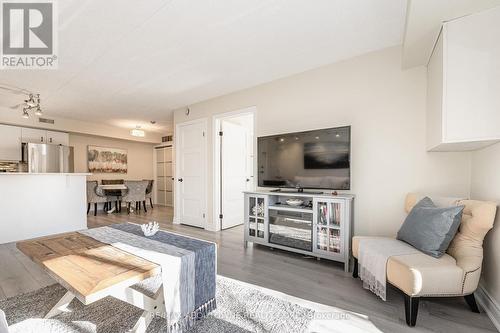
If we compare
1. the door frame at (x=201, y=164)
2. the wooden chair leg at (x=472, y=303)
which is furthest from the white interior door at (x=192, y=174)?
the wooden chair leg at (x=472, y=303)

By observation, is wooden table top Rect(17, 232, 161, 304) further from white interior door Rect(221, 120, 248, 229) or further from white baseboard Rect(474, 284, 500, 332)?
white interior door Rect(221, 120, 248, 229)

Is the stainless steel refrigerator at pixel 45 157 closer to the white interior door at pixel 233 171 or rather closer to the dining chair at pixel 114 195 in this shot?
the dining chair at pixel 114 195

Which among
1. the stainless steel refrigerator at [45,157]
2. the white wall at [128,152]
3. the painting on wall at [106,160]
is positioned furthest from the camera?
the painting on wall at [106,160]

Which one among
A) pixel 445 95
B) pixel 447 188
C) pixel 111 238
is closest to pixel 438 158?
pixel 447 188

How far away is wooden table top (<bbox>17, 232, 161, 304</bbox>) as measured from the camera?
110 centimetres

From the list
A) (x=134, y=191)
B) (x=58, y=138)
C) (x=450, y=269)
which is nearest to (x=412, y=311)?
(x=450, y=269)

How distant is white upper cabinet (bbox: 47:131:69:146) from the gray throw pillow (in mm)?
7433

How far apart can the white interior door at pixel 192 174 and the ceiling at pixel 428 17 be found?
3.31m

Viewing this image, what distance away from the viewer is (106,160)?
7004 millimetres

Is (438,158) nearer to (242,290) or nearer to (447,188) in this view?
(447,188)

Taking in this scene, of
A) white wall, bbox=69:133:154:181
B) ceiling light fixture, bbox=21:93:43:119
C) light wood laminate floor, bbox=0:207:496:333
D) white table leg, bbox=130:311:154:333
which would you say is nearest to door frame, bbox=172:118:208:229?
light wood laminate floor, bbox=0:207:496:333

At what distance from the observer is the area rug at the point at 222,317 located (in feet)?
4.94

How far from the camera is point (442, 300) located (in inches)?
72.7

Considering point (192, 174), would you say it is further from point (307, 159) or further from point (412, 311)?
point (412, 311)
